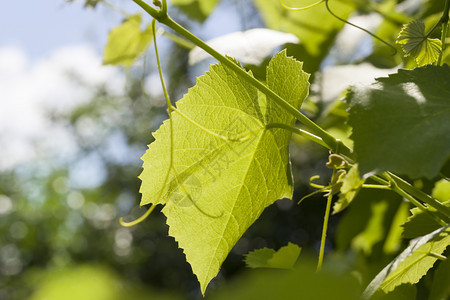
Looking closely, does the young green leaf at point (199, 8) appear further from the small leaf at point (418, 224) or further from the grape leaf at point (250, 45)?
the small leaf at point (418, 224)

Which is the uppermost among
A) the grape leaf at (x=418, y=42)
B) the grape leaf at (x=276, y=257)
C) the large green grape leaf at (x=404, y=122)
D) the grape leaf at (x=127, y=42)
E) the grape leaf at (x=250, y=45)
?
the grape leaf at (x=127, y=42)

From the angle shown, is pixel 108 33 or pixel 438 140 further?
pixel 108 33

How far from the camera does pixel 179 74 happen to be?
7914 mm

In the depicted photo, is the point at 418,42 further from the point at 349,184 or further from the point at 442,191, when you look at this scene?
the point at 442,191

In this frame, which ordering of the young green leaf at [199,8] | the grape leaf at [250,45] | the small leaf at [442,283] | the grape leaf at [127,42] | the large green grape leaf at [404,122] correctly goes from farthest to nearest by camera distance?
1. the young green leaf at [199,8]
2. the grape leaf at [127,42]
3. the grape leaf at [250,45]
4. the small leaf at [442,283]
5. the large green grape leaf at [404,122]

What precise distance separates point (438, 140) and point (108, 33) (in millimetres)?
540

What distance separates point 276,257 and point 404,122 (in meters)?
0.19

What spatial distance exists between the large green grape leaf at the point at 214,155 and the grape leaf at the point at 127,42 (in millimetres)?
346

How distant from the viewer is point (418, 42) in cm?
38

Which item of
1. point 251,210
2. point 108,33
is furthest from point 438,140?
point 108,33

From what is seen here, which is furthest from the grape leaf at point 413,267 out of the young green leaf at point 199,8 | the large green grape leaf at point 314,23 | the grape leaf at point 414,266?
the young green leaf at point 199,8

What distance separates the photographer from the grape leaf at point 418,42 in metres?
0.38

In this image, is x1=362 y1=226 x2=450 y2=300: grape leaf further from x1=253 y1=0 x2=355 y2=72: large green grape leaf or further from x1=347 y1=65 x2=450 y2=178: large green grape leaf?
x1=253 y1=0 x2=355 y2=72: large green grape leaf

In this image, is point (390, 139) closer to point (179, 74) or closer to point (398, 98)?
point (398, 98)
